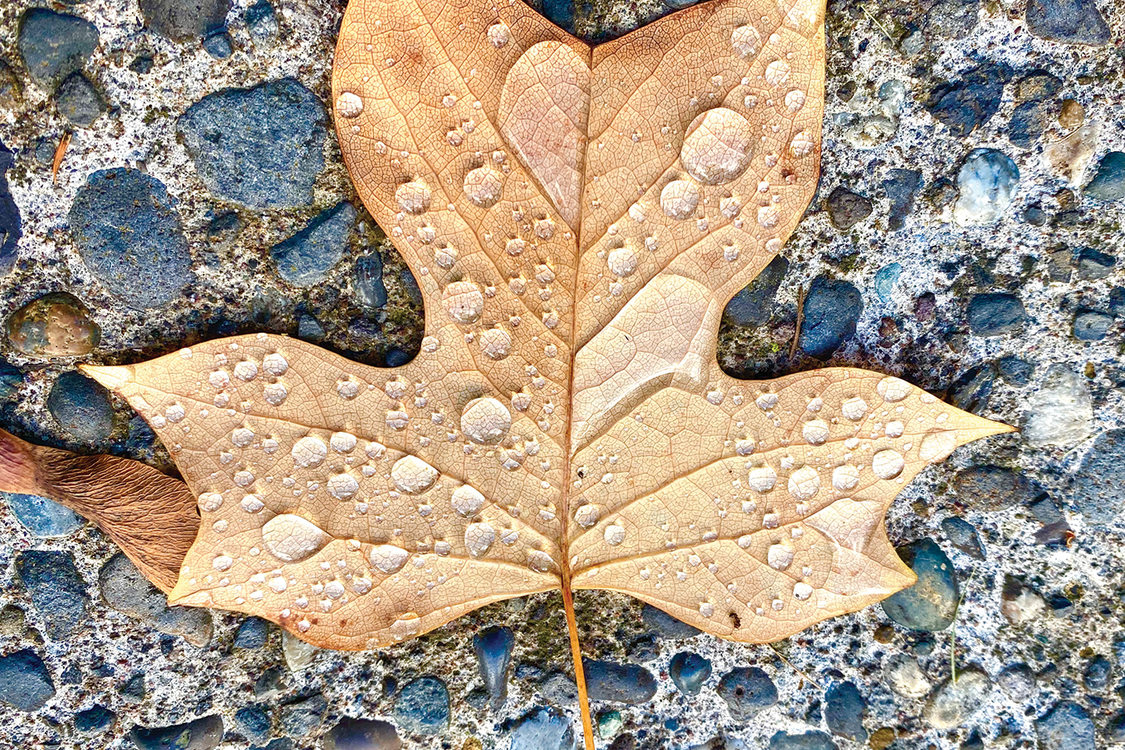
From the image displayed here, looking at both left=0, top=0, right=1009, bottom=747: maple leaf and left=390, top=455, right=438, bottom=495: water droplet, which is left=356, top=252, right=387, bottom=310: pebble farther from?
left=390, top=455, right=438, bottom=495: water droplet

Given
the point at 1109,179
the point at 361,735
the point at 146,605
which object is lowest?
the point at 361,735

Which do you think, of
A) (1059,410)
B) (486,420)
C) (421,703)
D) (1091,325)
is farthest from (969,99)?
(421,703)

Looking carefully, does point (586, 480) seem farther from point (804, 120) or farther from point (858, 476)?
point (804, 120)

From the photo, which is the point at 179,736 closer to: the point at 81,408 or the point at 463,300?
the point at 81,408

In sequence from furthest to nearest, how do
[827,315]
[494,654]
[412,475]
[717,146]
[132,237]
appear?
[494,654]
[827,315]
[132,237]
[412,475]
[717,146]

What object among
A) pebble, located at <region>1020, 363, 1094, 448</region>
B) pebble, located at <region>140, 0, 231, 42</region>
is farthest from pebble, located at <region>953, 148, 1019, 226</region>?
pebble, located at <region>140, 0, 231, 42</region>

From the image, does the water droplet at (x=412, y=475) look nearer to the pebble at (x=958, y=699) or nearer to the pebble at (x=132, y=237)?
the pebble at (x=132, y=237)
